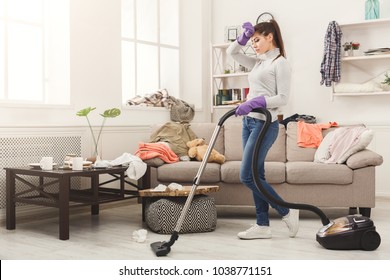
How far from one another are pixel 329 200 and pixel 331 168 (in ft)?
0.83

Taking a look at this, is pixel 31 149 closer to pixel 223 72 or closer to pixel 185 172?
pixel 185 172

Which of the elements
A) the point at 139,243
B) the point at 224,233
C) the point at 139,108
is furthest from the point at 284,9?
the point at 139,243

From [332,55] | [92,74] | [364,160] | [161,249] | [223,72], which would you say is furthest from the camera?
[223,72]

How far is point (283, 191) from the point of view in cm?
430

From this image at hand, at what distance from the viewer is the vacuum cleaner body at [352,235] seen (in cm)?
312

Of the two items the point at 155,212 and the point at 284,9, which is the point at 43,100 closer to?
the point at 155,212

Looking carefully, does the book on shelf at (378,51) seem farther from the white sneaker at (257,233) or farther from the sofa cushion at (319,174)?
the white sneaker at (257,233)

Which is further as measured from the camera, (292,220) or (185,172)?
(185,172)

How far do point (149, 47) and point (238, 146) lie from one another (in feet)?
5.72

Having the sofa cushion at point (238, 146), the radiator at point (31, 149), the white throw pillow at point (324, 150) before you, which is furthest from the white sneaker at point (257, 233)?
the radiator at point (31, 149)

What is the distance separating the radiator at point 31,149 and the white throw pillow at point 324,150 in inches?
79.3

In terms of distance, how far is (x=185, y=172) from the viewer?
172 inches

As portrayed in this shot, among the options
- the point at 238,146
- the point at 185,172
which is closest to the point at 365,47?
the point at 238,146
